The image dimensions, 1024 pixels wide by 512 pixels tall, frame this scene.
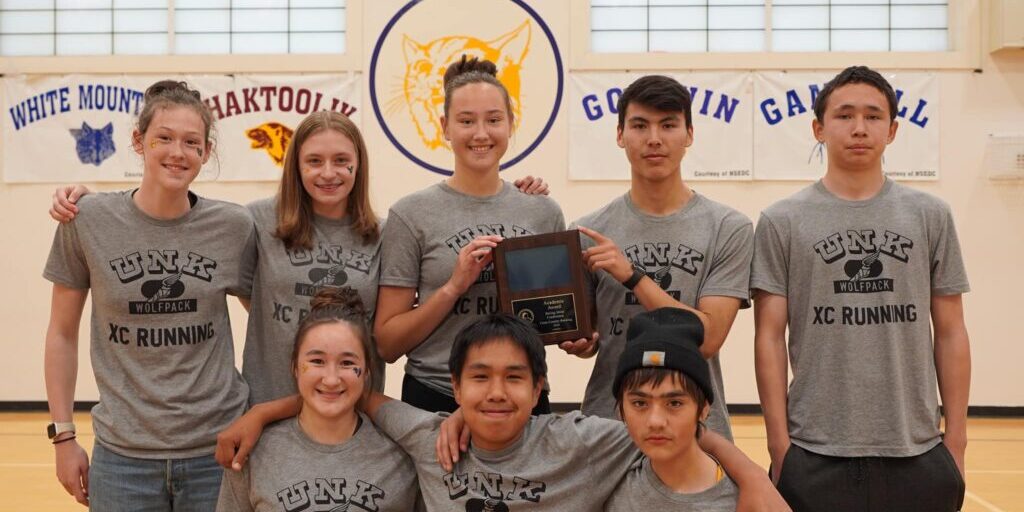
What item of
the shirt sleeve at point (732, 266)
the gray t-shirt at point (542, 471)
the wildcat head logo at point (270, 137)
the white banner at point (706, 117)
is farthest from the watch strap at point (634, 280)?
the wildcat head logo at point (270, 137)

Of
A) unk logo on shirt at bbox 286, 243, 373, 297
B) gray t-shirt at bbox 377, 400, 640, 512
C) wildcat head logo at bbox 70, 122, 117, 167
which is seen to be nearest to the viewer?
gray t-shirt at bbox 377, 400, 640, 512

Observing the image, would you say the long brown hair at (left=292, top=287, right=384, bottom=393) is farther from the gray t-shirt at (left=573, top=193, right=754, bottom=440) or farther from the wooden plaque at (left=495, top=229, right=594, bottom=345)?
the gray t-shirt at (left=573, top=193, right=754, bottom=440)

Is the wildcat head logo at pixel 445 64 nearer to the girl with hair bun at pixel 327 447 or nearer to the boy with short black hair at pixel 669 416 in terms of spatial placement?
the girl with hair bun at pixel 327 447

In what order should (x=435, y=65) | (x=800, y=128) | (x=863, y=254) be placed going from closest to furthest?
(x=863, y=254) < (x=800, y=128) < (x=435, y=65)

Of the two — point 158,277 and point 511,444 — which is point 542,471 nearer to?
point 511,444

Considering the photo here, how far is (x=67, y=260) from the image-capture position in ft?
9.91

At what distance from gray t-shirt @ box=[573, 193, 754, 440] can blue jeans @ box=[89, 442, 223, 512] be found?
1.24 m

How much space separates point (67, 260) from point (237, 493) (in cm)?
92

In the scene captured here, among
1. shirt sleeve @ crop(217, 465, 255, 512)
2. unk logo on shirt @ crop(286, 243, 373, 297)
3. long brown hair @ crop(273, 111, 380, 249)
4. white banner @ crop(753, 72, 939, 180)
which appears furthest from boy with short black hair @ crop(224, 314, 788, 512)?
white banner @ crop(753, 72, 939, 180)

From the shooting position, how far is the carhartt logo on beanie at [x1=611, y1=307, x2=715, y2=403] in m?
2.61

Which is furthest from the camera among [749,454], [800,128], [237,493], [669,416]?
[800,128]

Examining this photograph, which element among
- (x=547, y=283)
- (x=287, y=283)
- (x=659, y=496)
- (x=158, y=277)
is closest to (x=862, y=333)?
(x=659, y=496)

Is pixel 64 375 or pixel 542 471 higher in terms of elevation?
pixel 64 375

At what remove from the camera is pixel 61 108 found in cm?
918
